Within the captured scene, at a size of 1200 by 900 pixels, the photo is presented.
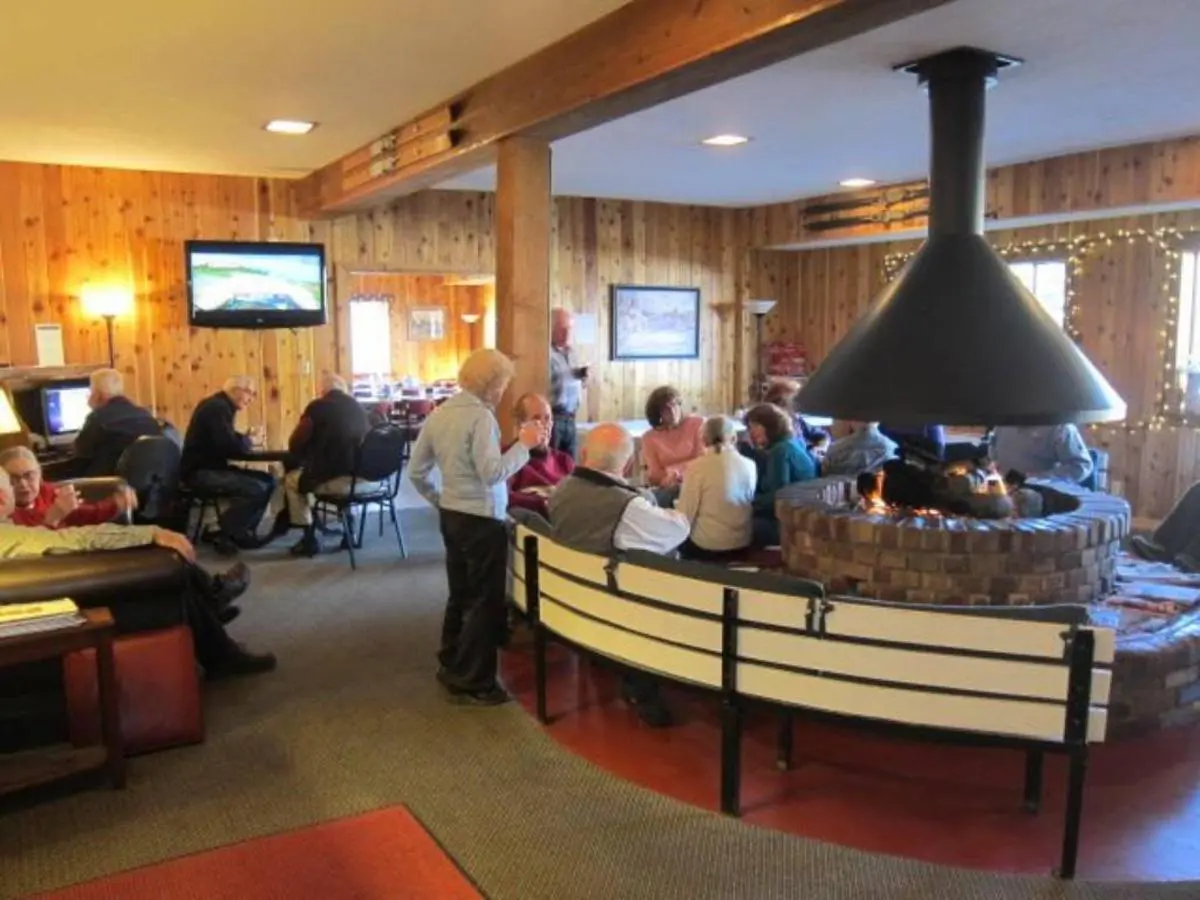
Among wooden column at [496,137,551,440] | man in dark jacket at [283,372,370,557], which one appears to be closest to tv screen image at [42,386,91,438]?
man in dark jacket at [283,372,370,557]

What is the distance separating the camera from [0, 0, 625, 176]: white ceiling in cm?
363

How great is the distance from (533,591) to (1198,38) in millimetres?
3261

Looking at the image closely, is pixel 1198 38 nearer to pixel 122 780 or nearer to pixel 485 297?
pixel 122 780

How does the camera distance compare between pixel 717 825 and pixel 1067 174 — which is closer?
pixel 717 825

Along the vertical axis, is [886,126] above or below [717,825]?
above

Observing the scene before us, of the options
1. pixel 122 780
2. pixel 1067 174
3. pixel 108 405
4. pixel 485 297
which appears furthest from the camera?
pixel 485 297

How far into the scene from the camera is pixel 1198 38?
153 inches

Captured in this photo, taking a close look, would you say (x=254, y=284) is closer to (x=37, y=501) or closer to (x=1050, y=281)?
(x=37, y=501)

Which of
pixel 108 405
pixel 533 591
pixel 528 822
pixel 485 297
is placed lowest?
pixel 528 822

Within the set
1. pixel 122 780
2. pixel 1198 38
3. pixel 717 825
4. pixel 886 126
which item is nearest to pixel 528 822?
pixel 717 825

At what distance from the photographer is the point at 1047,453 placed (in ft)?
19.0

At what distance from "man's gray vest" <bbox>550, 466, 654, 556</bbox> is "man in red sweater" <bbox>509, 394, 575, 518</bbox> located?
686 mm

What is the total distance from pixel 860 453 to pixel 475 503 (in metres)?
2.34

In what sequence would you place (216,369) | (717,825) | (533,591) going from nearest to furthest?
(717,825)
(533,591)
(216,369)
